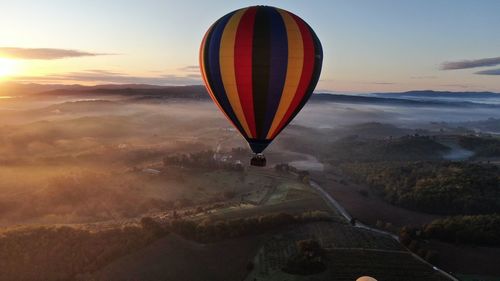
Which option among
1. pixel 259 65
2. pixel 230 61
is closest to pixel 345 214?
pixel 259 65

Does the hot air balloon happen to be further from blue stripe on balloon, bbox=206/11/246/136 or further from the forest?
the forest

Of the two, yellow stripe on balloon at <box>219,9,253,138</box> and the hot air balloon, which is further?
yellow stripe on balloon at <box>219,9,253,138</box>

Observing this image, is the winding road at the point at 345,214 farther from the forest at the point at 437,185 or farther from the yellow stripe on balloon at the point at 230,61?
the yellow stripe on balloon at the point at 230,61

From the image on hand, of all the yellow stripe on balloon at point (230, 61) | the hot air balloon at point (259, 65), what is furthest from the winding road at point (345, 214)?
the yellow stripe on balloon at point (230, 61)

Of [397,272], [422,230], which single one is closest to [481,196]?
[422,230]

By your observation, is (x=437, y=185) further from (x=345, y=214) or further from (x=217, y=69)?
(x=217, y=69)

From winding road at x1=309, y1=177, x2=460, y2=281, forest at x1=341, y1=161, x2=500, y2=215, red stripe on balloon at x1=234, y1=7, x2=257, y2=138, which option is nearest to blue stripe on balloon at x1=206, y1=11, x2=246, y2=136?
red stripe on balloon at x1=234, y1=7, x2=257, y2=138
